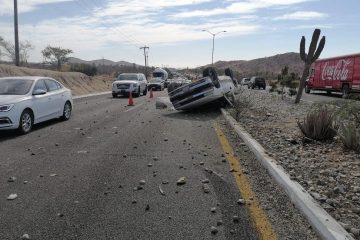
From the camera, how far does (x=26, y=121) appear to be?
11609mm

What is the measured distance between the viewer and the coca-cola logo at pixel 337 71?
33312 mm

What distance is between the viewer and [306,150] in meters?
8.85

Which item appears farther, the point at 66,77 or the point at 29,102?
the point at 66,77

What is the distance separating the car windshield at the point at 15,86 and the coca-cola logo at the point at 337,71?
86.3 feet

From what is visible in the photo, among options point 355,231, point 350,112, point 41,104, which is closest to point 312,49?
point 350,112

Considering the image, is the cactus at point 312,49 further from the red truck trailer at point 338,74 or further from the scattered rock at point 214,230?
the scattered rock at point 214,230

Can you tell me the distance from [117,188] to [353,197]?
10.2 ft

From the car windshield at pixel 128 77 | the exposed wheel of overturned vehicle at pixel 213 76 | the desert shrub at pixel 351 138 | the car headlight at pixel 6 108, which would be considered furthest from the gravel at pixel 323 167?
the car windshield at pixel 128 77

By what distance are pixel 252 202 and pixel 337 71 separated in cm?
3154

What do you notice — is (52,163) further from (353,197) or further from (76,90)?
(76,90)

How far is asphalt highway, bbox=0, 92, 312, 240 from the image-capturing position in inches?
186

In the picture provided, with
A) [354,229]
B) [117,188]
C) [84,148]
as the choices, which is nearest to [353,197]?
[354,229]

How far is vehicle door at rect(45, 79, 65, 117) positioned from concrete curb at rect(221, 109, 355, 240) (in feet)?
24.7

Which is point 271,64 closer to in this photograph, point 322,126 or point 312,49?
point 312,49
